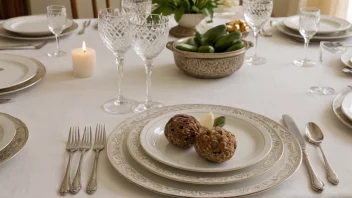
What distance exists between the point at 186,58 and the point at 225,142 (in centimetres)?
44

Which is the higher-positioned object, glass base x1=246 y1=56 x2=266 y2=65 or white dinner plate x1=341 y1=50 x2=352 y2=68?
white dinner plate x1=341 y1=50 x2=352 y2=68

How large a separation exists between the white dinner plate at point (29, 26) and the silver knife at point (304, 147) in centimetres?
83

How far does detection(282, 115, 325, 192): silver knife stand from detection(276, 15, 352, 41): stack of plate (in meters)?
0.57

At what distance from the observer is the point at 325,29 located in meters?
1.49

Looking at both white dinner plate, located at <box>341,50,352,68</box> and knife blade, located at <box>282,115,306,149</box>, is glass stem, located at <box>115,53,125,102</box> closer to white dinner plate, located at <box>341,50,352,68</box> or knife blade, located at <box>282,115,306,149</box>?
knife blade, located at <box>282,115,306,149</box>

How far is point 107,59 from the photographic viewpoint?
131cm

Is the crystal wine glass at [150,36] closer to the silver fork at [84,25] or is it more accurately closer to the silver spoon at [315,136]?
the silver spoon at [315,136]

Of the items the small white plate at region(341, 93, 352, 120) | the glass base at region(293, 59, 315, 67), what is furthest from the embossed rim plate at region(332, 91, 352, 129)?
the glass base at region(293, 59, 315, 67)

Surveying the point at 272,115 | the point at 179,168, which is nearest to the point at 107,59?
the point at 272,115

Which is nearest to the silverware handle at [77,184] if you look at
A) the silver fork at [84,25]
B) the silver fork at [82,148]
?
the silver fork at [82,148]

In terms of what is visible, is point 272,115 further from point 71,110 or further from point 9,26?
point 9,26

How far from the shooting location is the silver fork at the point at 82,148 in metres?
0.72

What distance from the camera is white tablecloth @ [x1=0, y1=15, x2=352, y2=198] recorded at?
29.4 inches

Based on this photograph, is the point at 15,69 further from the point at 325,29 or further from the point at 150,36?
the point at 325,29
